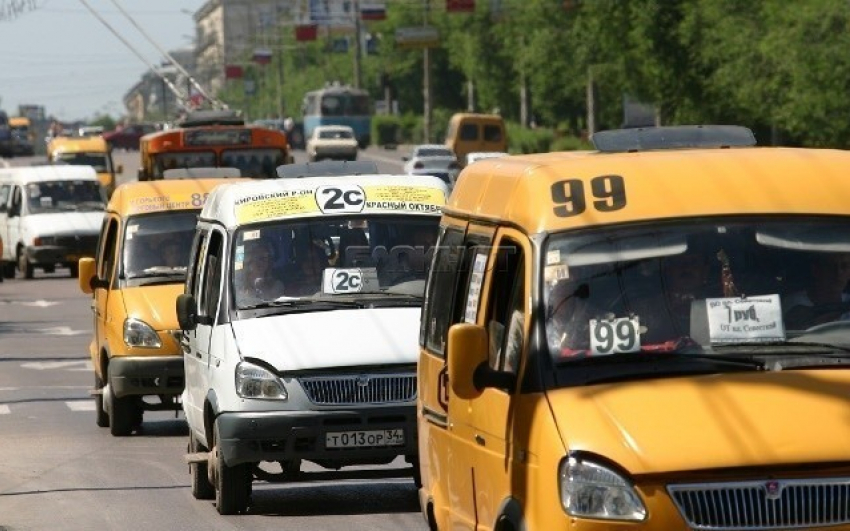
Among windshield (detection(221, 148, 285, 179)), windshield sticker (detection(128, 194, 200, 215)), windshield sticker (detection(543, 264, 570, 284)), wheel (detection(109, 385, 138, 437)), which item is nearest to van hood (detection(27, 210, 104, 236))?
windshield (detection(221, 148, 285, 179))

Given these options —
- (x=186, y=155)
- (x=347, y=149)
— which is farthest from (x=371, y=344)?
(x=347, y=149)

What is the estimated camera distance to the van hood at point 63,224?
45.8 meters

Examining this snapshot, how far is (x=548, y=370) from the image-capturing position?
7.56 meters

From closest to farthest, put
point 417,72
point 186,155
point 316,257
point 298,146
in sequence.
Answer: point 316,257 → point 186,155 → point 298,146 → point 417,72

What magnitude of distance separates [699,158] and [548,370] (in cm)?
103

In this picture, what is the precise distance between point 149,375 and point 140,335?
36 cm

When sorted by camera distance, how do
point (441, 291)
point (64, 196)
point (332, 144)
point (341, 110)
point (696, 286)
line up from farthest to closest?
point (341, 110) < point (332, 144) < point (64, 196) < point (441, 291) < point (696, 286)

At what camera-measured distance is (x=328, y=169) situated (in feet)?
52.5

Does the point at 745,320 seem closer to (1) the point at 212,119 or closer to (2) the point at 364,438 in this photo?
(2) the point at 364,438

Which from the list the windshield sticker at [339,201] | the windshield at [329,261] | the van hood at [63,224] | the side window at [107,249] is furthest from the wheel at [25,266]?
the windshield at [329,261]

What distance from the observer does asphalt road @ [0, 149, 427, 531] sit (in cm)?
1304

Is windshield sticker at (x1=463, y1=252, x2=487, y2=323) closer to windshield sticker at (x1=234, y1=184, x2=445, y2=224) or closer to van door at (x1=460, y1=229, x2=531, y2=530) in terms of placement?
van door at (x1=460, y1=229, x2=531, y2=530)

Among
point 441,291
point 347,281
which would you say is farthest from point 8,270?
point 441,291

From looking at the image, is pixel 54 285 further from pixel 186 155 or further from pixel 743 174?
pixel 743 174
